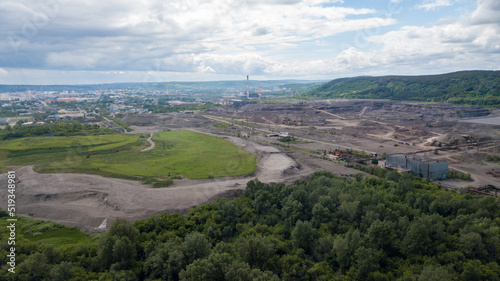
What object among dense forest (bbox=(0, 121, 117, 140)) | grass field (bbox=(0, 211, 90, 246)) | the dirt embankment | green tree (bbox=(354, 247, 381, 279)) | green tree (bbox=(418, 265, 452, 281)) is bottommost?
grass field (bbox=(0, 211, 90, 246))

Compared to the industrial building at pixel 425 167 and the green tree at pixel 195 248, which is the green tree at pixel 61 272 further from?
the industrial building at pixel 425 167

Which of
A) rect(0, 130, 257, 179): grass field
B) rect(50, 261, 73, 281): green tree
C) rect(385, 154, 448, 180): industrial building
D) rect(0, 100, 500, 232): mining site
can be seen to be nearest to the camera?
rect(50, 261, 73, 281): green tree

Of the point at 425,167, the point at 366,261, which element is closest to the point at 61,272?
the point at 366,261

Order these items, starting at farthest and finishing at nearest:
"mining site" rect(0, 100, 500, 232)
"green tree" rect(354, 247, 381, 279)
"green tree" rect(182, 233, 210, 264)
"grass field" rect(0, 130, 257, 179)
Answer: "grass field" rect(0, 130, 257, 179) → "mining site" rect(0, 100, 500, 232) → "green tree" rect(182, 233, 210, 264) → "green tree" rect(354, 247, 381, 279)

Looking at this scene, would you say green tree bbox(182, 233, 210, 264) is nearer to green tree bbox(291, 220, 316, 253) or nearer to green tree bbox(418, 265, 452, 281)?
green tree bbox(291, 220, 316, 253)

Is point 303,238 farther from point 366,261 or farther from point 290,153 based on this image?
point 290,153

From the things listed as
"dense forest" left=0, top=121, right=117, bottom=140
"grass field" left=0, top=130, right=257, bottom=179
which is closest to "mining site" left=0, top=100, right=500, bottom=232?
"grass field" left=0, top=130, right=257, bottom=179

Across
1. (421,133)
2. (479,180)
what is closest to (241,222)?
(479,180)
